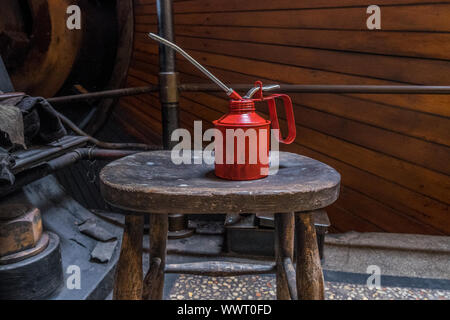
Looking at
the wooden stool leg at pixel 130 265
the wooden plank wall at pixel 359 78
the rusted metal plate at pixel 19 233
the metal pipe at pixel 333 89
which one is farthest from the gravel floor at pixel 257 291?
the metal pipe at pixel 333 89

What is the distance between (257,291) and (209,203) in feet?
4.14

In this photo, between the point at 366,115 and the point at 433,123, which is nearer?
the point at 433,123

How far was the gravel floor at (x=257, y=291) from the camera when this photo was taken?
185 centimetres

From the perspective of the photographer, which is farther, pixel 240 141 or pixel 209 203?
pixel 240 141

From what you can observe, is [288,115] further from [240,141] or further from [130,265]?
[130,265]

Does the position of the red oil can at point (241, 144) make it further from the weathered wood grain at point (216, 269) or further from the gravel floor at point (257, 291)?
the gravel floor at point (257, 291)

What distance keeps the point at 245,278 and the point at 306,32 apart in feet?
5.30

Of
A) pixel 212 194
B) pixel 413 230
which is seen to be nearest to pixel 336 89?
pixel 413 230

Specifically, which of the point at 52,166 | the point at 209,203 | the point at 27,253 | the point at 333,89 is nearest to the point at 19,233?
the point at 27,253

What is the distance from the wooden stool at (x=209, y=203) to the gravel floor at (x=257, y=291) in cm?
62

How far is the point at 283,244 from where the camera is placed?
133 cm

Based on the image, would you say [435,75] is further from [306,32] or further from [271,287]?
[271,287]

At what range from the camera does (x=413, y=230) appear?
2.34 metres

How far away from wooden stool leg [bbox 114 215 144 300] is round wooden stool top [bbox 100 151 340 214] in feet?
0.55
